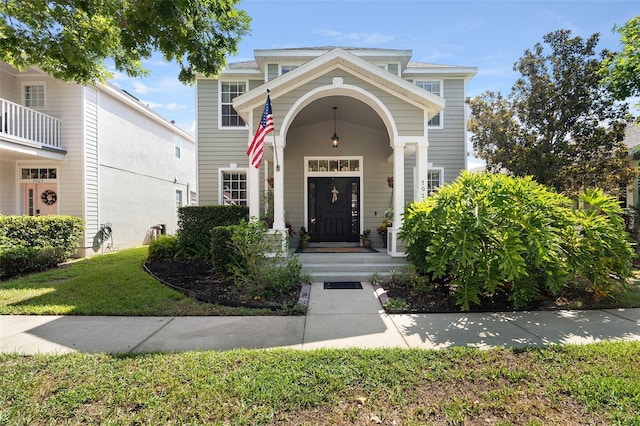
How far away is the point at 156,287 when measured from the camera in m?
6.58

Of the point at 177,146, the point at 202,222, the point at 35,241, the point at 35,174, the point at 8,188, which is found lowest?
the point at 35,241

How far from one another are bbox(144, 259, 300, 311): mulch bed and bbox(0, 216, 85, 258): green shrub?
3654mm

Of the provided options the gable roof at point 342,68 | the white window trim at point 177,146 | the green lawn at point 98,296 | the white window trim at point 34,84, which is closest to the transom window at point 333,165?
the gable roof at point 342,68

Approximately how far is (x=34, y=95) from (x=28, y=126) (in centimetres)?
195

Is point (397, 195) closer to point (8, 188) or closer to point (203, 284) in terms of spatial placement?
point (203, 284)

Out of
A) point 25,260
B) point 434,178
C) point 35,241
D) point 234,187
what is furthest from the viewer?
point 434,178

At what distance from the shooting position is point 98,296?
6.00 m

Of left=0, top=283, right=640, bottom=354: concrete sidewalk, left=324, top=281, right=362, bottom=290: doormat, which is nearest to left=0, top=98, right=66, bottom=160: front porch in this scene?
left=0, top=283, right=640, bottom=354: concrete sidewalk

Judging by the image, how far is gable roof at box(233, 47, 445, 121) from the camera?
24.5ft

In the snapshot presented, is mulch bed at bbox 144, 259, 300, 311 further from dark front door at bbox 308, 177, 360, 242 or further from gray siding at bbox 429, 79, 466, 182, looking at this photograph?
gray siding at bbox 429, 79, 466, 182

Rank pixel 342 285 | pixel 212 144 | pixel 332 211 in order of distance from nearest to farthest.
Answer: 1. pixel 342 285
2. pixel 332 211
3. pixel 212 144

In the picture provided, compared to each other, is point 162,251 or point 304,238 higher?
point 304,238

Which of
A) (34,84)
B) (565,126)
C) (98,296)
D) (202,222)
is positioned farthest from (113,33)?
(565,126)

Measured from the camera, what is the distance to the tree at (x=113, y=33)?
5285 millimetres
